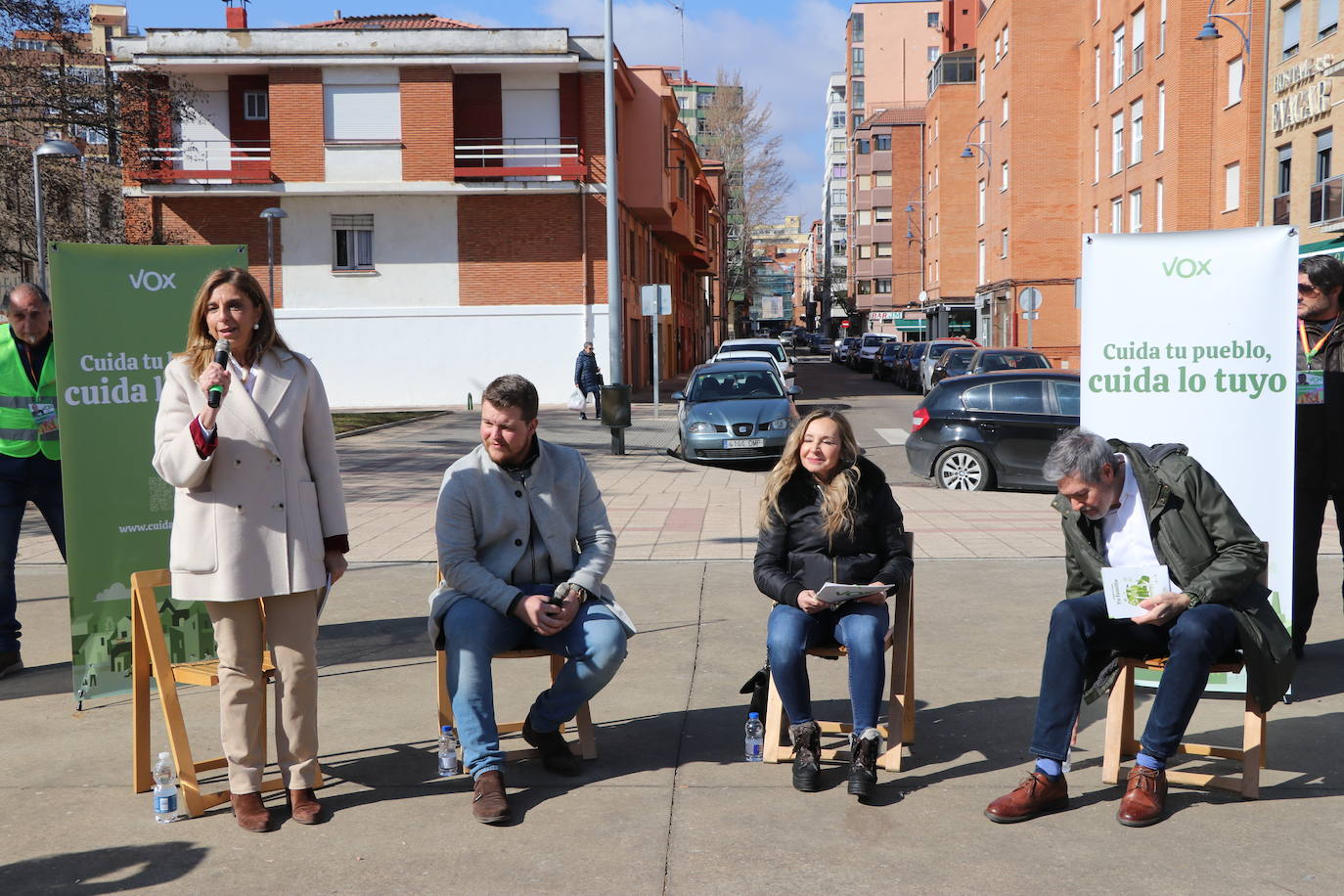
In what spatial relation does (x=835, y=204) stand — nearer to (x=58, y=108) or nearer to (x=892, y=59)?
(x=892, y=59)

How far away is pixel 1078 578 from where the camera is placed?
4.68 meters

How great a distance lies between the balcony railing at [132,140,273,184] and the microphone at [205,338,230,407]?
31.2 metres

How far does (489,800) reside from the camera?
427cm

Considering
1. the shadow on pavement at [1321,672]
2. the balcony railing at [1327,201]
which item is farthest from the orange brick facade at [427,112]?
the shadow on pavement at [1321,672]

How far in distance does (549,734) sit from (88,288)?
2.59 metres

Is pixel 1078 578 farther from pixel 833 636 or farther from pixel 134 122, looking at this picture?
pixel 134 122

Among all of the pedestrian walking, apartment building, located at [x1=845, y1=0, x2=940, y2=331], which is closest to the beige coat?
the pedestrian walking

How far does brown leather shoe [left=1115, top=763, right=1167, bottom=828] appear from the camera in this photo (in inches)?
164

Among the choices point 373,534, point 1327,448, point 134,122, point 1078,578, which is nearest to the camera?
point 1078,578

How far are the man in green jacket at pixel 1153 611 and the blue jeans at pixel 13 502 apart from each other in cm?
472

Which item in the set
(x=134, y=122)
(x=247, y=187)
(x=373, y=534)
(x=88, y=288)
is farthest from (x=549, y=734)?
(x=247, y=187)

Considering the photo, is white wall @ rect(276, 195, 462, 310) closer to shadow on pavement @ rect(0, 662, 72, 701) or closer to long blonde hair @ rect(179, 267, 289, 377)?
shadow on pavement @ rect(0, 662, 72, 701)

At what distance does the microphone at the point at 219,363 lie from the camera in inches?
156

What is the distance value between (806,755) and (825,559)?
768mm
